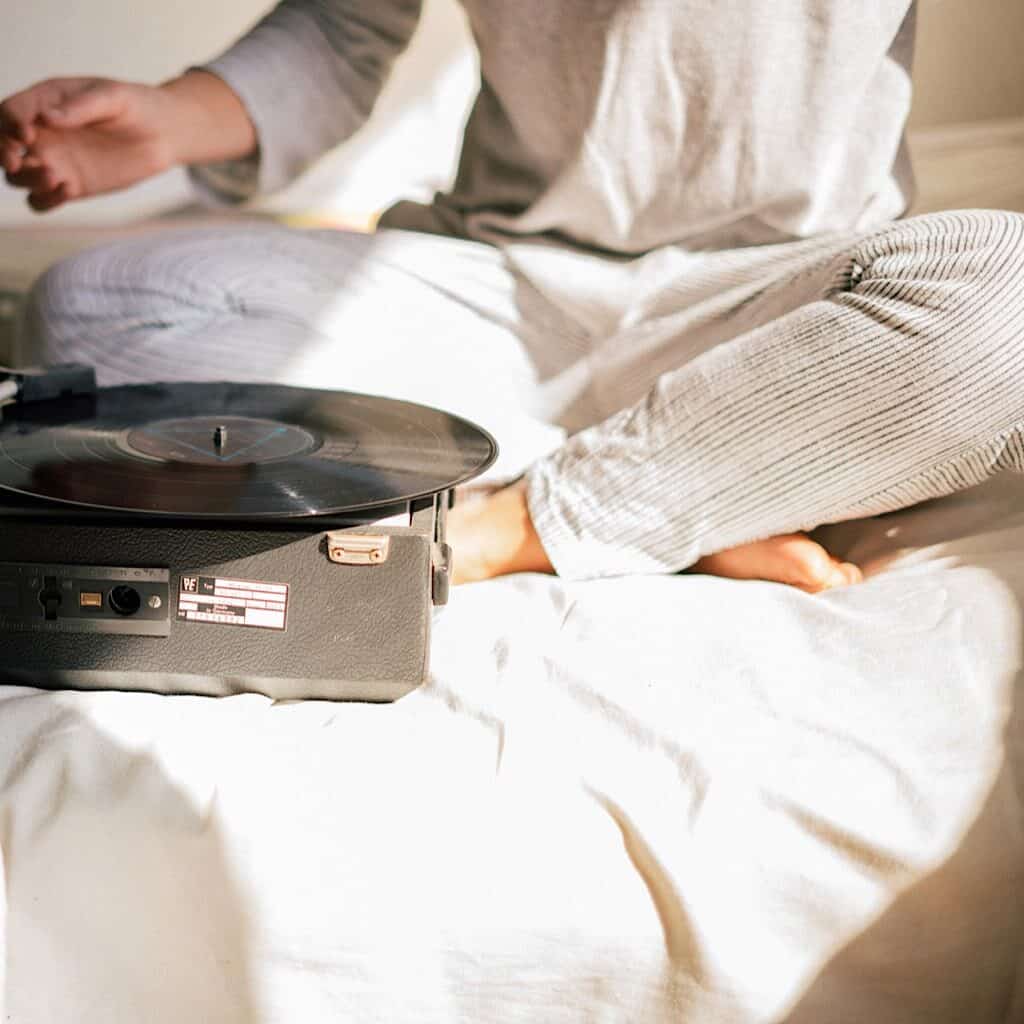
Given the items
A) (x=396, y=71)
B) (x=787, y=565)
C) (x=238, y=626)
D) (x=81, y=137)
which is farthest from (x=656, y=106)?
(x=238, y=626)

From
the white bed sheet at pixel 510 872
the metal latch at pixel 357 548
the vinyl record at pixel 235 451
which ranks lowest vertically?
the white bed sheet at pixel 510 872

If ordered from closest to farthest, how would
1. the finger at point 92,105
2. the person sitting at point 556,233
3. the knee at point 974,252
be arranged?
the knee at point 974,252 < the person sitting at point 556,233 < the finger at point 92,105

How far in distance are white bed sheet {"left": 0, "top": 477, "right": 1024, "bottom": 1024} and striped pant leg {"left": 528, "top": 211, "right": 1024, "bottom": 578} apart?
26cm

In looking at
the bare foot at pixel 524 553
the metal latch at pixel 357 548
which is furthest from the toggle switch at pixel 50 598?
the bare foot at pixel 524 553

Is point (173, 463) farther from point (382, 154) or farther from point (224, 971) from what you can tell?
point (382, 154)

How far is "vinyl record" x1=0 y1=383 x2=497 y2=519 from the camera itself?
74 cm

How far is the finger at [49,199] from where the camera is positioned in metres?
1.40

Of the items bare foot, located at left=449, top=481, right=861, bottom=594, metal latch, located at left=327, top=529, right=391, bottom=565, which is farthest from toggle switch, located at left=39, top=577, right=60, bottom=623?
bare foot, located at left=449, top=481, right=861, bottom=594

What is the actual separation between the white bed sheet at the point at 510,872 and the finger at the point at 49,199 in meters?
0.85

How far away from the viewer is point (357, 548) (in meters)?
0.76

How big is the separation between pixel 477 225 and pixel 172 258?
1.13 feet

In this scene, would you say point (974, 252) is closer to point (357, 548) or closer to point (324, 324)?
point (357, 548)

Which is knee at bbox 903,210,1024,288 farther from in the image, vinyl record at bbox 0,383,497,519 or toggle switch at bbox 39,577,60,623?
toggle switch at bbox 39,577,60,623

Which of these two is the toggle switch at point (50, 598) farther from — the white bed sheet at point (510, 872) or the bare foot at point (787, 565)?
the bare foot at point (787, 565)
